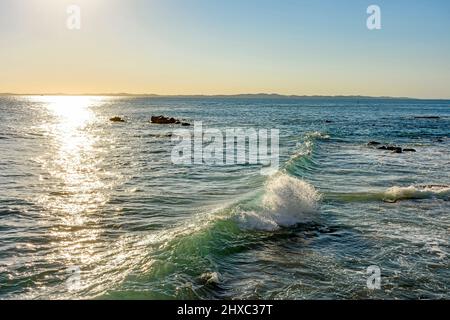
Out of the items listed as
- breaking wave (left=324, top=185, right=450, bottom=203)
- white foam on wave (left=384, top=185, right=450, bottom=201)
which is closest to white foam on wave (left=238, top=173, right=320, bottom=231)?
breaking wave (left=324, top=185, right=450, bottom=203)

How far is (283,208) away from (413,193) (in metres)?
8.21

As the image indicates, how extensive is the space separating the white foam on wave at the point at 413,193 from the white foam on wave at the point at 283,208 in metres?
3.75

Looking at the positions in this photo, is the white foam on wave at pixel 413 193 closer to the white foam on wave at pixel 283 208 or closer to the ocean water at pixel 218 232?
the ocean water at pixel 218 232

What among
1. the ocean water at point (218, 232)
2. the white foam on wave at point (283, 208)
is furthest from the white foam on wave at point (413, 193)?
the white foam on wave at point (283, 208)

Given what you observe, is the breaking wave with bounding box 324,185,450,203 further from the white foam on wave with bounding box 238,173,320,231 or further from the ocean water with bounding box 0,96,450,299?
the white foam on wave with bounding box 238,173,320,231

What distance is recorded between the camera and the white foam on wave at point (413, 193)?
870 inches

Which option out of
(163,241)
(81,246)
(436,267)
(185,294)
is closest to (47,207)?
(81,246)

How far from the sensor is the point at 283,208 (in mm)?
18438

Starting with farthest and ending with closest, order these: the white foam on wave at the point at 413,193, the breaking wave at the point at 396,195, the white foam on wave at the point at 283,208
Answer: the white foam on wave at the point at 413,193 → the breaking wave at the point at 396,195 → the white foam on wave at the point at 283,208

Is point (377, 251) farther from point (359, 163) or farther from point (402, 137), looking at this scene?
point (402, 137)

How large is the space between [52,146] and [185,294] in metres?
35.9

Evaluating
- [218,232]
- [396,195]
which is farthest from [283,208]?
[396,195]
